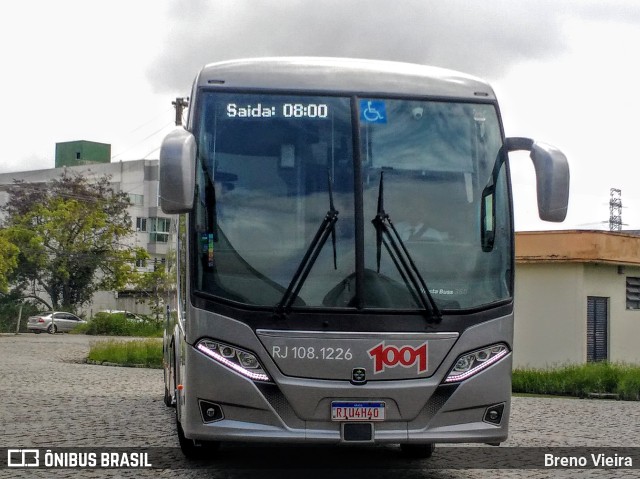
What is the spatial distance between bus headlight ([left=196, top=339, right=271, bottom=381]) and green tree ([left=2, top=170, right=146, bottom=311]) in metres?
59.7

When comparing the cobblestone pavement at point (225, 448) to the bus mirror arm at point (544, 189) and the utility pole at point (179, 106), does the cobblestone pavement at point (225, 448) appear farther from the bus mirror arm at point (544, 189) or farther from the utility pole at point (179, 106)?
the utility pole at point (179, 106)

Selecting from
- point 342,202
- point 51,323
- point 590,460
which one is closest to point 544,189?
point 342,202

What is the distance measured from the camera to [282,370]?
8453mm

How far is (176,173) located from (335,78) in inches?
63.6

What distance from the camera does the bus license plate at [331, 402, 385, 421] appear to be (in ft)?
27.6

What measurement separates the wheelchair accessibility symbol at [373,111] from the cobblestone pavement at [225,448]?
305cm

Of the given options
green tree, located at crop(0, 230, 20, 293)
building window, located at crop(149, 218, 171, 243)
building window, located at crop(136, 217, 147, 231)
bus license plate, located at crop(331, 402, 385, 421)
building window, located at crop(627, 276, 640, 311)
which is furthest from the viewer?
building window, located at crop(149, 218, 171, 243)

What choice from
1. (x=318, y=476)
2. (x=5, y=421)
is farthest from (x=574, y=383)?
(x=318, y=476)

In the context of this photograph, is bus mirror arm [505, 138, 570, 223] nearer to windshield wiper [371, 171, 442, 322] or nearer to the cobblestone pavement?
windshield wiper [371, 171, 442, 322]

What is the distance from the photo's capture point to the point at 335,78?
9.19m

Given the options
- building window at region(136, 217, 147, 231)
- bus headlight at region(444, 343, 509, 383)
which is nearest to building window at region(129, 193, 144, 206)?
building window at region(136, 217, 147, 231)

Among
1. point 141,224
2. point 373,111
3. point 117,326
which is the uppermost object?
point 373,111

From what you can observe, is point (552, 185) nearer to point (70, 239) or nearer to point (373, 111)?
point (373, 111)

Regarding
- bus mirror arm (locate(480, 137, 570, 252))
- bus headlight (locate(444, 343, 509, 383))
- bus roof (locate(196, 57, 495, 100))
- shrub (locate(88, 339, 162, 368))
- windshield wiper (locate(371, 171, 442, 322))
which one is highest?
bus roof (locate(196, 57, 495, 100))
